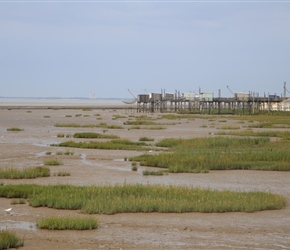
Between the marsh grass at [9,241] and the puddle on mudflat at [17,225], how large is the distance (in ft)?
4.77

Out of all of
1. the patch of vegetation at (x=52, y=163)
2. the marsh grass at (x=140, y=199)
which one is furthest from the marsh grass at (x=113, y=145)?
the marsh grass at (x=140, y=199)

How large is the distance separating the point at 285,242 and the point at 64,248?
14.6ft

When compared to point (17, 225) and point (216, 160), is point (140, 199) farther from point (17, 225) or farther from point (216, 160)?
point (216, 160)

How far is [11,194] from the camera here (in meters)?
18.5

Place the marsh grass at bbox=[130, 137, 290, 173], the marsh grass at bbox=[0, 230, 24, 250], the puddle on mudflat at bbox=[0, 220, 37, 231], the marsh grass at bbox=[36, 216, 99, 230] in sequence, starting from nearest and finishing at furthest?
the marsh grass at bbox=[0, 230, 24, 250] < the marsh grass at bbox=[36, 216, 99, 230] < the puddle on mudflat at bbox=[0, 220, 37, 231] < the marsh grass at bbox=[130, 137, 290, 173]

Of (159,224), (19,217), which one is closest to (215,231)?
(159,224)

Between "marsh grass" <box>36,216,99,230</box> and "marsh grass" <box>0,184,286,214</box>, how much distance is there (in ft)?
5.19

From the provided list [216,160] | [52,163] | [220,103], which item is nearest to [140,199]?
[52,163]

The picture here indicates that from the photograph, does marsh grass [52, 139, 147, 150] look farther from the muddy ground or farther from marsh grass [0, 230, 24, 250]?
marsh grass [0, 230, 24, 250]

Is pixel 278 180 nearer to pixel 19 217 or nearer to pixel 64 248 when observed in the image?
pixel 19 217

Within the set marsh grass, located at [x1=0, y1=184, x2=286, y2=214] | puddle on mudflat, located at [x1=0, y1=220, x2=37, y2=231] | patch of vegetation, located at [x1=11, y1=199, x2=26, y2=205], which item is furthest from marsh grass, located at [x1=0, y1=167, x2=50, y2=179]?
puddle on mudflat, located at [x1=0, y1=220, x2=37, y2=231]

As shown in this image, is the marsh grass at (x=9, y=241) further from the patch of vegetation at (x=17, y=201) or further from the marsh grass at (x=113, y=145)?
the marsh grass at (x=113, y=145)

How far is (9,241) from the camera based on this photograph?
12812 mm

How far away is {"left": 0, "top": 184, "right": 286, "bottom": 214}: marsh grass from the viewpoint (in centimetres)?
1669
